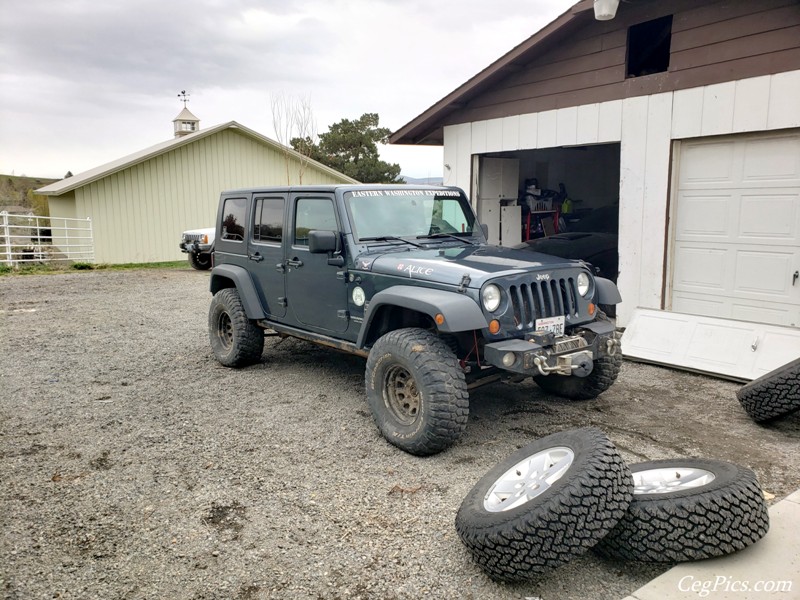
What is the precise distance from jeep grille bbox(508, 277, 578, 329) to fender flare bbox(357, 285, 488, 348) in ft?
1.19

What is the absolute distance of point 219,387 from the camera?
20.1 ft

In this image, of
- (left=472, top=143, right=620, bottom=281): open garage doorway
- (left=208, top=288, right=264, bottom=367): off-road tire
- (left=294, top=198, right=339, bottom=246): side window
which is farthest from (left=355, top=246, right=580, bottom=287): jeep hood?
(left=472, top=143, right=620, bottom=281): open garage doorway

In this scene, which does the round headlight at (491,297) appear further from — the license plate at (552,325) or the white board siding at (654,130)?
the white board siding at (654,130)

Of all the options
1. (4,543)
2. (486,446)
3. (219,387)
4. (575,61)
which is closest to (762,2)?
(575,61)

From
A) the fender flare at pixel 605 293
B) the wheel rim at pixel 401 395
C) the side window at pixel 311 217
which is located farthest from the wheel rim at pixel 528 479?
the side window at pixel 311 217

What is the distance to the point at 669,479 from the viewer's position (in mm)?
3461

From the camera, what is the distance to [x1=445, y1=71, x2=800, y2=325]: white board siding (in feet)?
21.0

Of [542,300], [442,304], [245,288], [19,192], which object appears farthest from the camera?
[19,192]

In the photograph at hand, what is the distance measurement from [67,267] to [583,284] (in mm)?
17603

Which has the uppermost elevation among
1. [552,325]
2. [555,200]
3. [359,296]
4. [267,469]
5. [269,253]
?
[555,200]

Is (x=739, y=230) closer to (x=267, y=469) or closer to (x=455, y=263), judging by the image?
(x=455, y=263)

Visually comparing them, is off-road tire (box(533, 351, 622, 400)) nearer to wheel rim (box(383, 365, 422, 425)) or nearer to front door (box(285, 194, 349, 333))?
wheel rim (box(383, 365, 422, 425))

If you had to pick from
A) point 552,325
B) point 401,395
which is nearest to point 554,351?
point 552,325

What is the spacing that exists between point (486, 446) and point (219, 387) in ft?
9.43
